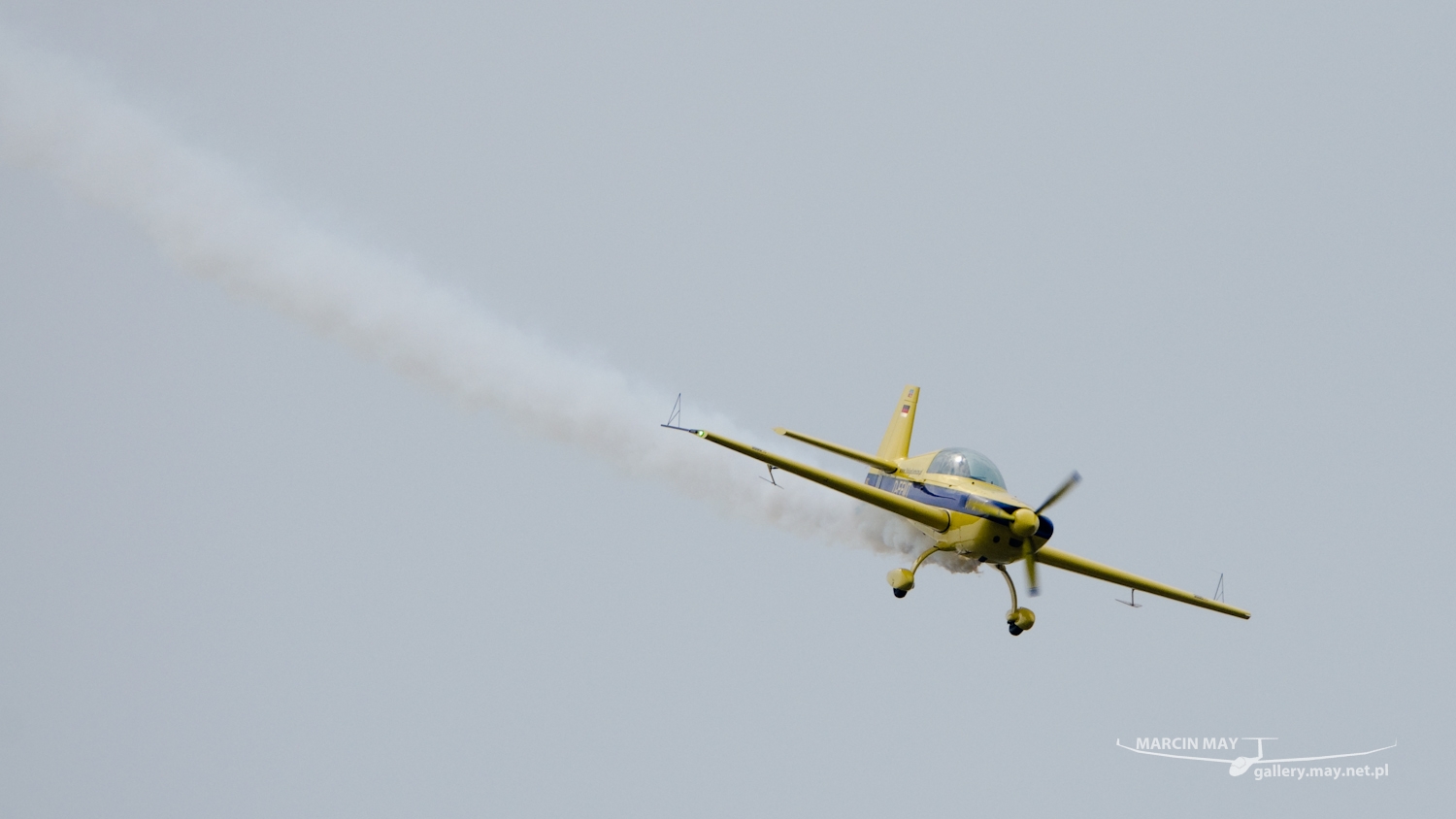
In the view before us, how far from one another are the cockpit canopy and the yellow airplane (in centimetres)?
2

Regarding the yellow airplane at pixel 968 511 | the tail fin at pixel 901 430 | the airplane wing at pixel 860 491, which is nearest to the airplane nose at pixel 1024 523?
the yellow airplane at pixel 968 511

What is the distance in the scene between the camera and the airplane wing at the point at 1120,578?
34094 mm

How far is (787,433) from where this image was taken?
116 ft

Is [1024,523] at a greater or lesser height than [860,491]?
greater

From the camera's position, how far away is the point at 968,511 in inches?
1206

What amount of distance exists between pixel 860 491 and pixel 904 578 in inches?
94.8

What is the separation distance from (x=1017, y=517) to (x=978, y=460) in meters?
2.40

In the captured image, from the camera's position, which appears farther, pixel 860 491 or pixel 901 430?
pixel 901 430

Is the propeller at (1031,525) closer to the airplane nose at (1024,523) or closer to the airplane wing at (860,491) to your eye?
the airplane nose at (1024,523)

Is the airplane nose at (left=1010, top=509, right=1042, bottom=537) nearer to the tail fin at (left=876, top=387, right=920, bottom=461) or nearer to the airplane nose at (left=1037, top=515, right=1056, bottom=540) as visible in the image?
the airplane nose at (left=1037, top=515, right=1056, bottom=540)

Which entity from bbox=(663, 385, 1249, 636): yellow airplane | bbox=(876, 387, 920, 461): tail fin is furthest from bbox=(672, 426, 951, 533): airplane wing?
bbox=(876, 387, 920, 461): tail fin

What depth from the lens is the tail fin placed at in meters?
38.0

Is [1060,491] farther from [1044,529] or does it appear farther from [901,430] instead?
[901,430]

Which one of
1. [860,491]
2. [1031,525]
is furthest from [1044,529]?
[860,491]
